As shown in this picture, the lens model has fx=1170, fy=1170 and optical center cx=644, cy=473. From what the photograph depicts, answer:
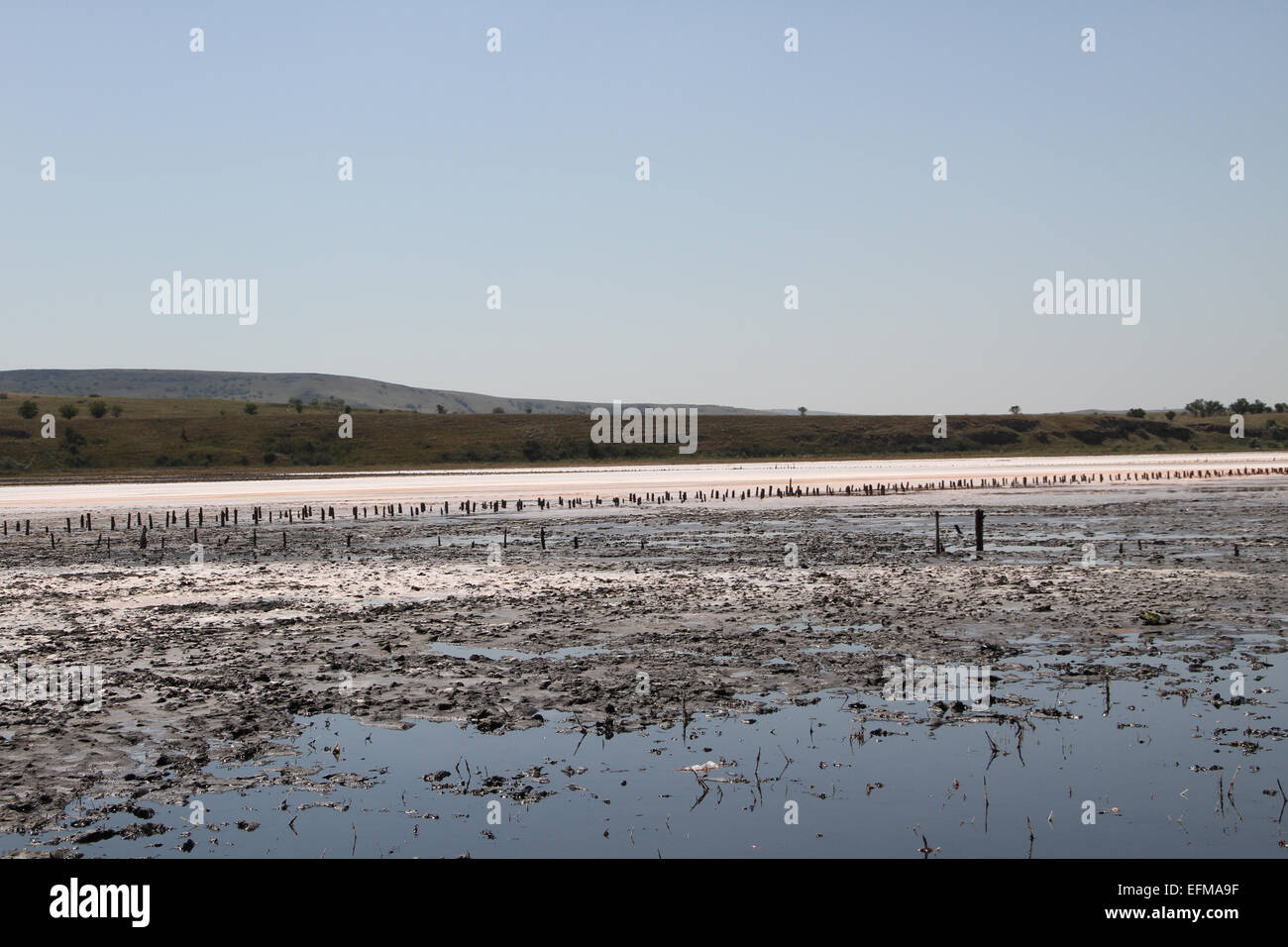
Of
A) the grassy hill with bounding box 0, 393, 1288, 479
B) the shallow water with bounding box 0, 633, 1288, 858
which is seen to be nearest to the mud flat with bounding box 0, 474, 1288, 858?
the shallow water with bounding box 0, 633, 1288, 858

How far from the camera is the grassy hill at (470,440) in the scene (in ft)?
400

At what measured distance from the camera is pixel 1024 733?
12688mm

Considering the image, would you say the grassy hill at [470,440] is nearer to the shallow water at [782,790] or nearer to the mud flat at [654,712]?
the mud flat at [654,712]

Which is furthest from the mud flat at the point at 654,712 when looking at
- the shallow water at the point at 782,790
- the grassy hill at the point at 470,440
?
the grassy hill at the point at 470,440

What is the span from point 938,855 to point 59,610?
70.3ft

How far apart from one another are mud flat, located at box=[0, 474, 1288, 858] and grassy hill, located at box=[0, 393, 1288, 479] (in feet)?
310

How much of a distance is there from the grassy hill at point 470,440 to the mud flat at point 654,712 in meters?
94.6

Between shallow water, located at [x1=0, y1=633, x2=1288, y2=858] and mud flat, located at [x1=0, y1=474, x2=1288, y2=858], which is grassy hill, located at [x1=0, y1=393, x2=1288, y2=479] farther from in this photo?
Result: shallow water, located at [x1=0, y1=633, x2=1288, y2=858]

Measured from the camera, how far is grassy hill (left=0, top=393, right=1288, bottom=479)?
122062 millimetres

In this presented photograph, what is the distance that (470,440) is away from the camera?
465 feet

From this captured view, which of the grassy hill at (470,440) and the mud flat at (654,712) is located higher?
the grassy hill at (470,440)
